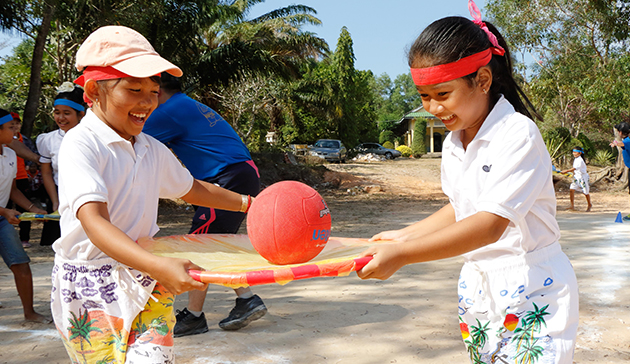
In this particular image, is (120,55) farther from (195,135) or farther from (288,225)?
(195,135)

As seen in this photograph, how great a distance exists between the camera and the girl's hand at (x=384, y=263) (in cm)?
183

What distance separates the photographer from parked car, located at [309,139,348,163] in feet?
105

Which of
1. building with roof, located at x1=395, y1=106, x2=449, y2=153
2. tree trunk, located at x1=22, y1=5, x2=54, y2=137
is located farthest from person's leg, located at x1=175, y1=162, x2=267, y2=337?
building with roof, located at x1=395, y1=106, x2=449, y2=153

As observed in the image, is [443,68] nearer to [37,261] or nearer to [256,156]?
[37,261]

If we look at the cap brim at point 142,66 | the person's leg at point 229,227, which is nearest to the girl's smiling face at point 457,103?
the cap brim at point 142,66

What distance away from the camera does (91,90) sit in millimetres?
2238

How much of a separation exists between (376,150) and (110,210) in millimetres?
36972

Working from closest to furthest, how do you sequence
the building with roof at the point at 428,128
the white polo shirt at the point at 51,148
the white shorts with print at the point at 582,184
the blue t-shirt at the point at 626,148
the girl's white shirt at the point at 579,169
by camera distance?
the white polo shirt at the point at 51,148, the blue t-shirt at the point at 626,148, the white shorts with print at the point at 582,184, the girl's white shirt at the point at 579,169, the building with roof at the point at 428,128

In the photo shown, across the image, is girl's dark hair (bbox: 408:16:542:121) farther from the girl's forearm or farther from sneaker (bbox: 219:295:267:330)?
sneaker (bbox: 219:295:267:330)

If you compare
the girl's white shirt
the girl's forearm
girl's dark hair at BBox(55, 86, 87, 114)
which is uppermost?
girl's dark hair at BBox(55, 86, 87, 114)

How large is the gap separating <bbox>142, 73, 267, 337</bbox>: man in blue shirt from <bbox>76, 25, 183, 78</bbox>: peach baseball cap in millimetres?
1836

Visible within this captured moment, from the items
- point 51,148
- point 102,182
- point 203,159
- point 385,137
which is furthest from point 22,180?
point 385,137

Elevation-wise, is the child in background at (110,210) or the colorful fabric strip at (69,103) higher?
the colorful fabric strip at (69,103)

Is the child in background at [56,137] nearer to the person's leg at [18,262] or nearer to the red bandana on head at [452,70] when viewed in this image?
the person's leg at [18,262]
